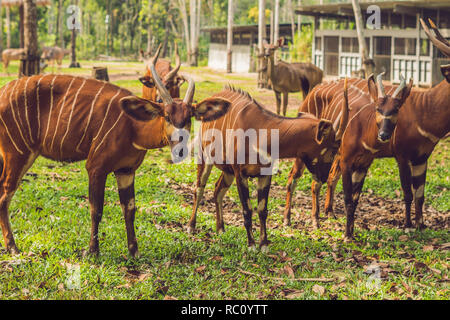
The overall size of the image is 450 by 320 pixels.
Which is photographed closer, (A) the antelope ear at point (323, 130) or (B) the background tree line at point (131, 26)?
(A) the antelope ear at point (323, 130)

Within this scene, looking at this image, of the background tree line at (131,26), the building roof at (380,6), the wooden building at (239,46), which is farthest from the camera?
the background tree line at (131,26)

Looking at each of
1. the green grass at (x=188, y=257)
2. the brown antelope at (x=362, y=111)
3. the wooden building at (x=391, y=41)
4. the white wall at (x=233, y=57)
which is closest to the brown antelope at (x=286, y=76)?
the wooden building at (x=391, y=41)

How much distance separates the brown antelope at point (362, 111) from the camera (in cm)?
693

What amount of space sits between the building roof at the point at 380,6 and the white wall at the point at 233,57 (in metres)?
13.2

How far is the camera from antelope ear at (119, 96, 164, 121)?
233 inches

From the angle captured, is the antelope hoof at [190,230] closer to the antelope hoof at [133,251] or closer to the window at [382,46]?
the antelope hoof at [133,251]

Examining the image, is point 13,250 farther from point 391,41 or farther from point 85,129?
point 391,41

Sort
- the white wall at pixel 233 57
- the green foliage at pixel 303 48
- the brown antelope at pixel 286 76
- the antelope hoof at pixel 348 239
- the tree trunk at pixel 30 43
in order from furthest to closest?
the white wall at pixel 233 57
the green foliage at pixel 303 48
the brown antelope at pixel 286 76
the tree trunk at pixel 30 43
the antelope hoof at pixel 348 239

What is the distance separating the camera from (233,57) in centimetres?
4078

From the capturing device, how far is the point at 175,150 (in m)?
5.73

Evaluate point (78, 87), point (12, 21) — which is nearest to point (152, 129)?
point (78, 87)

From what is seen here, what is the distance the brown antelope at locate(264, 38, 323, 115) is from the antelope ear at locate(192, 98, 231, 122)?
1106 centimetres

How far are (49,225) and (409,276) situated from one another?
4278 millimetres

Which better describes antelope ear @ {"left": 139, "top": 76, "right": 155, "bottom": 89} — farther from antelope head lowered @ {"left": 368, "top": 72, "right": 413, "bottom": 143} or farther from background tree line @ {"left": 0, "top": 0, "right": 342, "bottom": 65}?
background tree line @ {"left": 0, "top": 0, "right": 342, "bottom": 65}
